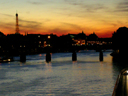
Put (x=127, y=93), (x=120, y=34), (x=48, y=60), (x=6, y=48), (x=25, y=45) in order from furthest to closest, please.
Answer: (x=25, y=45), (x=6, y=48), (x=120, y=34), (x=48, y=60), (x=127, y=93)

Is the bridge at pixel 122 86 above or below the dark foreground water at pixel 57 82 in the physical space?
above

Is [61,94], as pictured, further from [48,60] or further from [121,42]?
[121,42]

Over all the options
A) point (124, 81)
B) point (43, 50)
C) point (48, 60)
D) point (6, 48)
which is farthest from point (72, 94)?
point (43, 50)

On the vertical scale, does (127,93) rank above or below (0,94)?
above

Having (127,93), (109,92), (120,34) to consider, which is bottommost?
(109,92)

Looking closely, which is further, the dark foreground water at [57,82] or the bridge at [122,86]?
the dark foreground water at [57,82]

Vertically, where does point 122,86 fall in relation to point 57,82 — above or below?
above

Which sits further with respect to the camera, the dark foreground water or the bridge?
the dark foreground water

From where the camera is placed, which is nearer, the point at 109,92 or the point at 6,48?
the point at 109,92

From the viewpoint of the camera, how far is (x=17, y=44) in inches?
7003

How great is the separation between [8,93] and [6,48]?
135 m

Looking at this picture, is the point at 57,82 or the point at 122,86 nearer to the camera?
the point at 122,86

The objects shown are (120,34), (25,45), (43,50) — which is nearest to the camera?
(120,34)

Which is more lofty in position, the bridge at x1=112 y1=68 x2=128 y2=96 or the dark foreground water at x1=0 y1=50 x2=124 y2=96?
the bridge at x1=112 y1=68 x2=128 y2=96
